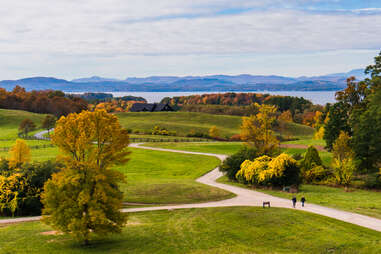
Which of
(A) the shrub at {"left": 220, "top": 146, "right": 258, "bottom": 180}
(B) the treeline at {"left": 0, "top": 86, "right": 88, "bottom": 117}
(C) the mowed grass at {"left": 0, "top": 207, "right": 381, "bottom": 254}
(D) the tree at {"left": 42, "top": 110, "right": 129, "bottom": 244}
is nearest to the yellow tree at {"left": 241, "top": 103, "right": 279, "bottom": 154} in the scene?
(A) the shrub at {"left": 220, "top": 146, "right": 258, "bottom": 180}

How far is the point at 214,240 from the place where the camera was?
23.0 m

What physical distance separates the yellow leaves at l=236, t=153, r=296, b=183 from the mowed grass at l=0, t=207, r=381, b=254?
36.2ft

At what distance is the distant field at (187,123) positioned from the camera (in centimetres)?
10750

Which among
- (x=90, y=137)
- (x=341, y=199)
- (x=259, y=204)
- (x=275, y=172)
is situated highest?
(x=90, y=137)

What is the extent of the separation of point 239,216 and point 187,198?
7.87 m

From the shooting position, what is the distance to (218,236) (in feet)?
77.8

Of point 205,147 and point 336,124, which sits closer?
point 336,124

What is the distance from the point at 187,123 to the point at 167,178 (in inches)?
2918

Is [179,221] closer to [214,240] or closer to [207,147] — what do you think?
[214,240]

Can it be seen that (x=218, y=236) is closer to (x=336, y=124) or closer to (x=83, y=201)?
(x=83, y=201)

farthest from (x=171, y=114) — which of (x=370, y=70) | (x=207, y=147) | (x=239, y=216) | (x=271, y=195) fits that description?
(x=239, y=216)

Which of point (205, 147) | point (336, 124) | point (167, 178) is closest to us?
point (167, 178)

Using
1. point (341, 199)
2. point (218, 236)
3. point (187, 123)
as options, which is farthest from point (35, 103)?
point (218, 236)

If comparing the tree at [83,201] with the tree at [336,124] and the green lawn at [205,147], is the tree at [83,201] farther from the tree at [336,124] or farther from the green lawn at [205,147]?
the green lawn at [205,147]
